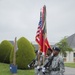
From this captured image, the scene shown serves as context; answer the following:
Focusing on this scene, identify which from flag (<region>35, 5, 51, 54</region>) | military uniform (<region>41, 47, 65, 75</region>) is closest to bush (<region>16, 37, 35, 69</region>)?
flag (<region>35, 5, 51, 54</region>)

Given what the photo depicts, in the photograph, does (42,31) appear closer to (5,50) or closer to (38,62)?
(38,62)

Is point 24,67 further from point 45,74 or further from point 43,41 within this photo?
point 45,74

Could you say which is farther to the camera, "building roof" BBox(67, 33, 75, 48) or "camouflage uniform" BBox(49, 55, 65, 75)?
"building roof" BBox(67, 33, 75, 48)

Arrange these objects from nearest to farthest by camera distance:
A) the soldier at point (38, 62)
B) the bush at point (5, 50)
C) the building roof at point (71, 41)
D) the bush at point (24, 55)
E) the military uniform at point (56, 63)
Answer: the military uniform at point (56, 63)
the soldier at point (38, 62)
the bush at point (24, 55)
the bush at point (5, 50)
the building roof at point (71, 41)

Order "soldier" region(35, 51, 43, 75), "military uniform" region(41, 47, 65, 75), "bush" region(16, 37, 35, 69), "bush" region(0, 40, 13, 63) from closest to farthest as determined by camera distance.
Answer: "military uniform" region(41, 47, 65, 75) → "soldier" region(35, 51, 43, 75) → "bush" region(16, 37, 35, 69) → "bush" region(0, 40, 13, 63)

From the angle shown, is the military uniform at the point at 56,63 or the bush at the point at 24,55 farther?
the bush at the point at 24,55

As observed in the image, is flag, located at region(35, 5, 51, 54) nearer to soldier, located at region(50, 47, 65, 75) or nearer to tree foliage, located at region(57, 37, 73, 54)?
soldier, located at region(50, 47, 65, 75)

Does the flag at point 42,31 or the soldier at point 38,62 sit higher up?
the flag at point 42,31

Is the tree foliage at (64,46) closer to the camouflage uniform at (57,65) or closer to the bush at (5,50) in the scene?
the bush at (5,50)

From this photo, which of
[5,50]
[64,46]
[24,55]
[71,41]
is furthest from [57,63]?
[71,41]

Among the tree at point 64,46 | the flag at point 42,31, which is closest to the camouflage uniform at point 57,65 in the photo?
the flag at point 42,31

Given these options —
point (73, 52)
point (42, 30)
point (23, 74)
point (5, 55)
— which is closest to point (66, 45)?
point (73, 52)

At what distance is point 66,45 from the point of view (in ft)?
242

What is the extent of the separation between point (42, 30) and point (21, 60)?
1033 cm
